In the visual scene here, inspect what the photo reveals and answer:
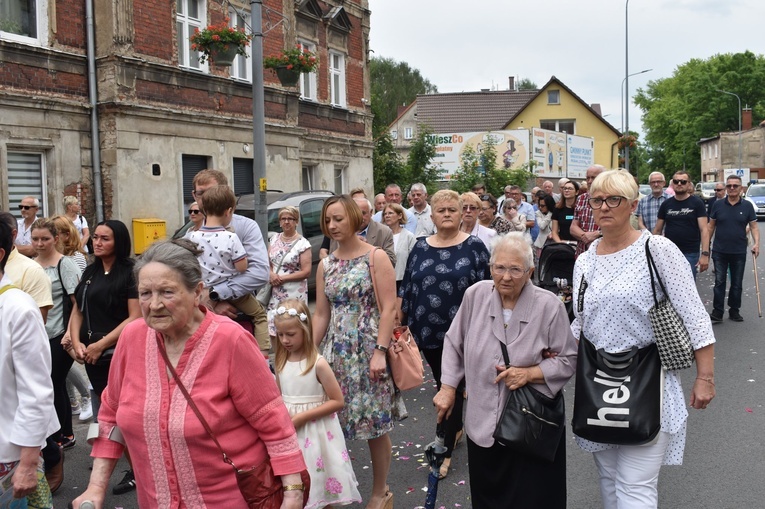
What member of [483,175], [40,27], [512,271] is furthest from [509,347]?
[483,175]

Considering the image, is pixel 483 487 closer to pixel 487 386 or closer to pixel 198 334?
pixel 487 386

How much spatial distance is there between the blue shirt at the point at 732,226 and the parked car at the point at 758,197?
31439 millimetres

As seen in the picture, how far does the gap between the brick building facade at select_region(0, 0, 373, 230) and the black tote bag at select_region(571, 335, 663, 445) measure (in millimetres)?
10960

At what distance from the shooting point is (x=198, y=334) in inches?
113

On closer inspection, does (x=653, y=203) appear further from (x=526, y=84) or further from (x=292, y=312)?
(x=526, y=84)

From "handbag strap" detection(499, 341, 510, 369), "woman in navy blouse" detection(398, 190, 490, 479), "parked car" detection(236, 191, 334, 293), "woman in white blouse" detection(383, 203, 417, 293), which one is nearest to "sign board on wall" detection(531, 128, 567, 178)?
"parked car" detection(236, 191, 334, 293)

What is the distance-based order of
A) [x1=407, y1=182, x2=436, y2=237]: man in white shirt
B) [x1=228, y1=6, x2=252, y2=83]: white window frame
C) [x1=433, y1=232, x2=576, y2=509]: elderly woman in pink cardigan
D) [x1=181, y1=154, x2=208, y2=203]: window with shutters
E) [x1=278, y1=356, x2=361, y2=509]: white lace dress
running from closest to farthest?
[x1=433, y1=232, x2=576, y2=509]: elderly woman in pink cardigan
[x1=278, y1=356, x2=361, y2=509]: white lace dress
[x1=407, y1=182, x2=436, y2=237]: man in white shirt
[x1=181, y1=154, x2=208, y2=203]: window with shutters
[x1=228, y1=6, x2=252, y2=83]: white window frame

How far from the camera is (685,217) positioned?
11.1m

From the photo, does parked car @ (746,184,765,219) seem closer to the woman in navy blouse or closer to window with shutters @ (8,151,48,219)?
window with shutters @ (8,151,48,219)

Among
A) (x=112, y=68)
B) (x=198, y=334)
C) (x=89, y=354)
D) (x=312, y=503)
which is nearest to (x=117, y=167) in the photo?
(x=112, y=68)

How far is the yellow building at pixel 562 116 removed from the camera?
62062mm

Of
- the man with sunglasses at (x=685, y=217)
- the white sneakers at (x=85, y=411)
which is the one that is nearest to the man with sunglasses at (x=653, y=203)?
the man with sunglasses at (x=685, y=217)

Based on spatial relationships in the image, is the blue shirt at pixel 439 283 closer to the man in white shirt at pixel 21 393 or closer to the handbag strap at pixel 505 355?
the handbag strap at pixel 505 355

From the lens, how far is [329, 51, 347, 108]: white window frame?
1016 inches
